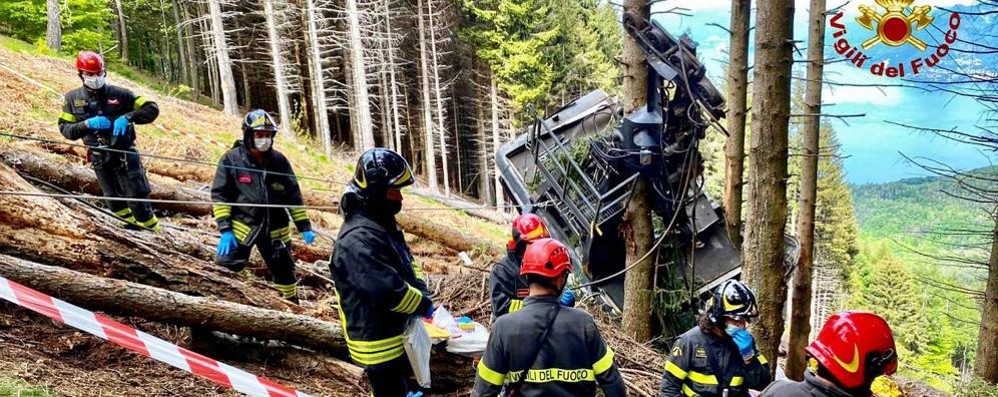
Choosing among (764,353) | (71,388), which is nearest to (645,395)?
(764,353)

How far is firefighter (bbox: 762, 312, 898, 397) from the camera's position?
1.97 metres

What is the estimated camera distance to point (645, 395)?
180 inches

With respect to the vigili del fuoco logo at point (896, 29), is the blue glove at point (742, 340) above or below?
below

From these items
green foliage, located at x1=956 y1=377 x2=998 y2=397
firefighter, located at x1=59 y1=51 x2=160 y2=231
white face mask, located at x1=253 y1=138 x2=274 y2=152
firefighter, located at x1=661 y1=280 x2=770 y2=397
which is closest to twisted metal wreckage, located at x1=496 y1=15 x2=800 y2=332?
firefighter, located at x1=661 y1=280 x2=770 y2=397

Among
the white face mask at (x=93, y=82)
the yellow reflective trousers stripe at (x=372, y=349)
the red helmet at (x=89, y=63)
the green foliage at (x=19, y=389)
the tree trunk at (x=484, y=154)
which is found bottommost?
the tree trunk at (x=484, y=154)

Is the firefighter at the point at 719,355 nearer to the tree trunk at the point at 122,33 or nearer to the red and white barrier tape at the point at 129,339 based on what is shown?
the red and white barrier tape at the point at 129,339

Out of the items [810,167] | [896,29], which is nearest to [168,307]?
[896,29]

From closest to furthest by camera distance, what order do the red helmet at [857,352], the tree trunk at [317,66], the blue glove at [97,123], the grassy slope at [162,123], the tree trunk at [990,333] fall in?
the red helmet at [857,352]
the blue glove at [97,123]
the tree trunk at [990,333]
the grassy slope at [162,123]
the tree trunk at [317,66]

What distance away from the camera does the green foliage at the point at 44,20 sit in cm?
2211

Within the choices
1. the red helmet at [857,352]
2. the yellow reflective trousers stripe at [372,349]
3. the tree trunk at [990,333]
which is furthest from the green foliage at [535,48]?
the red helmet at [857,352]

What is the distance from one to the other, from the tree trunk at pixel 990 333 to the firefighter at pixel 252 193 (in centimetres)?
819

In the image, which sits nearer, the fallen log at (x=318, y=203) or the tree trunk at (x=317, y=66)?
the fallen log at (x=318, y=203)

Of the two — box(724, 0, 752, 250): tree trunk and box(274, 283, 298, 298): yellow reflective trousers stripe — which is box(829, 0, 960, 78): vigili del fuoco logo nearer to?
box(724, 0, 752, 250): tree trunk

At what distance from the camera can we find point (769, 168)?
14.7 feet
